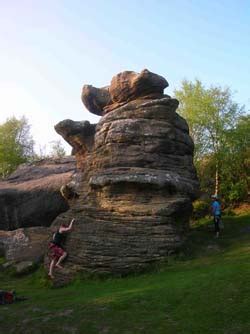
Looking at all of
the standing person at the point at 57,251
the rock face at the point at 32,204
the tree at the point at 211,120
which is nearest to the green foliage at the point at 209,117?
the tree at the point at 211,120

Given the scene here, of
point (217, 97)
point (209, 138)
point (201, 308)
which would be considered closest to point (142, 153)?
point (201, 308)

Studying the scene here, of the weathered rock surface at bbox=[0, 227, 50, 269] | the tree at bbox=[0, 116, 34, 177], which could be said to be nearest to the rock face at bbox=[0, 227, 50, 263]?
the weathered rock surface at bbox=[0, 227, 50, 269]

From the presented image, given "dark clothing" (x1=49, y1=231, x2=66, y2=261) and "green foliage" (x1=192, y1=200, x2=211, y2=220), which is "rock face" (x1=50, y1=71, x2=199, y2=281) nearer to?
"dark clothing" (x1=49, y1=231, x2=66, y2=261)

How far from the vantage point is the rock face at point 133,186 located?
18.3 metres

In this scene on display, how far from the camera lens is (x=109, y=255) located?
712 inches

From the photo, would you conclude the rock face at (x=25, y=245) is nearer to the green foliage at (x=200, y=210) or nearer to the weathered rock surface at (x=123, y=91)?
the weathered rock surface at (x=123, y=91)

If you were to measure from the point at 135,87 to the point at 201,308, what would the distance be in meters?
15.4

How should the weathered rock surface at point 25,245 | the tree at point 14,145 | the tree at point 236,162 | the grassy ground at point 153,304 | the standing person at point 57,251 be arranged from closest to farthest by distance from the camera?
the grassy ground at point 153,304
the standing person at point 57,251
the weathered rock surface at point 25,245
the tree at point 236,162
the tree at point 14,145

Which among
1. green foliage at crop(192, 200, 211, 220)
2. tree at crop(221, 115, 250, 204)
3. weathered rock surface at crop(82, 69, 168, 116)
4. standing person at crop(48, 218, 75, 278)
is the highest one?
weathered rock surface at crop(82, 69, 168, 116)

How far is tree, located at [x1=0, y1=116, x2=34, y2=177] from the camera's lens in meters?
62.0

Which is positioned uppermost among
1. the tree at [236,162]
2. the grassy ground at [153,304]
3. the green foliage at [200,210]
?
the tree at [236,162]

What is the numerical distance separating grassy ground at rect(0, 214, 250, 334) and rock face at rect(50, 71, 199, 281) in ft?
4.39

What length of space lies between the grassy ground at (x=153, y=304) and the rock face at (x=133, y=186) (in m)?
1.34

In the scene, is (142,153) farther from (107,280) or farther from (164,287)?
(164,287)
